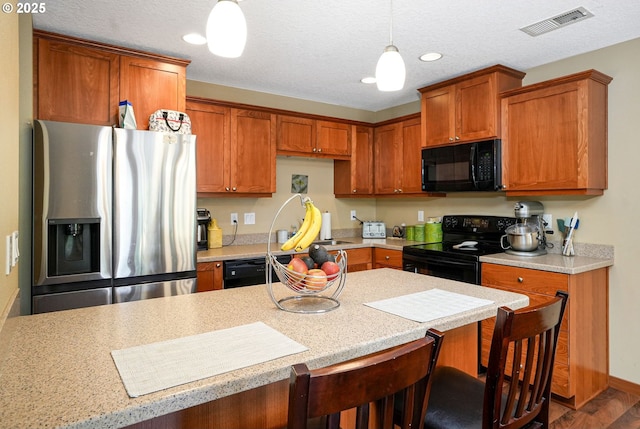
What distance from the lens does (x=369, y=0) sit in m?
2.16

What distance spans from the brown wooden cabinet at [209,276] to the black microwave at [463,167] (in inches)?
81.6

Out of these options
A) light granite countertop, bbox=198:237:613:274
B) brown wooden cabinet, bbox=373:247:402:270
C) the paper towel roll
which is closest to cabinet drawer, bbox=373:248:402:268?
brown wooden cabinet, bbox=373:247:402:270

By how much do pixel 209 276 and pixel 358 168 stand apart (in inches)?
83.4

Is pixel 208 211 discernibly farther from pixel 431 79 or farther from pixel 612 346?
pixel 612 346

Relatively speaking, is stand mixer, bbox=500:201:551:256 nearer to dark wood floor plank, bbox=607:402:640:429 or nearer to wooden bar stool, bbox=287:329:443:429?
dark wood floor plank, bbox=607:402:640:429

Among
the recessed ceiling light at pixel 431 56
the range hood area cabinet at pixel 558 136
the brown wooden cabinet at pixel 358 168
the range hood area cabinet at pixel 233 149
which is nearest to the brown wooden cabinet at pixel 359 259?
the brown wooden cabinet at pixel 358 168

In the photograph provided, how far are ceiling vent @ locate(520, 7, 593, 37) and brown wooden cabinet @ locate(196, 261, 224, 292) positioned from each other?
2.70 meters

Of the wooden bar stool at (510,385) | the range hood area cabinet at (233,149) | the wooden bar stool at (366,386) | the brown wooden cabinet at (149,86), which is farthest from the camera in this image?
the range hood area cabinet at (233,149)

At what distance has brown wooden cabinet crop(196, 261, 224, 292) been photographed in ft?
9.83

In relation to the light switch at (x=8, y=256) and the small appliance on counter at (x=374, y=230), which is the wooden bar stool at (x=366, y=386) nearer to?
the light switch at (x=8, y=256)

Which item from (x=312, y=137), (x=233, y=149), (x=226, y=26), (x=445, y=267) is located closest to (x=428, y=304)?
(x=226, y=26)

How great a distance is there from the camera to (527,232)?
9.74 feet

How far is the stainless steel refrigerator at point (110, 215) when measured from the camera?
2283 mm

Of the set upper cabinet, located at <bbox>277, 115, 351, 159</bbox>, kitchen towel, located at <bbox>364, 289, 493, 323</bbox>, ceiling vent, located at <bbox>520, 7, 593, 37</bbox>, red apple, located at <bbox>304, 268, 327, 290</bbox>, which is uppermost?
ceiling vent, located at <bbox>520, 7, 593, 37</bbox>
